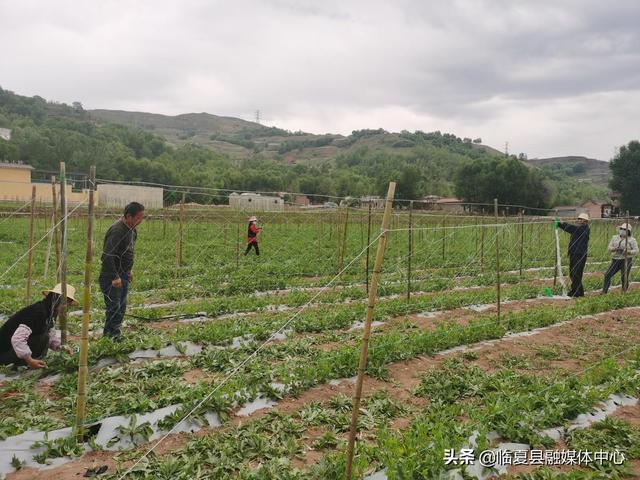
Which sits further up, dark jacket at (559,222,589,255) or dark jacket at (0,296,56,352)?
dark jacket at (559,222,589,255)

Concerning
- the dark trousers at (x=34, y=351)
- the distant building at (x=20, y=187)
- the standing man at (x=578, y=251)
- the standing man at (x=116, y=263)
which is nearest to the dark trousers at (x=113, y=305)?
the standing man at (x=116, y=263)

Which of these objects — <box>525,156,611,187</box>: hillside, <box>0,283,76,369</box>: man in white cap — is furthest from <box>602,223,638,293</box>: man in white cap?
<box>525,156,611,187</box>: hillside

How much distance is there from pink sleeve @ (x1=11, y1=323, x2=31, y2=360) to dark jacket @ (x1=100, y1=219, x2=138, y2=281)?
1199 millimetres

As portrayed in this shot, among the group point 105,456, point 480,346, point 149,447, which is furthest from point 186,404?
Result: point 480,346

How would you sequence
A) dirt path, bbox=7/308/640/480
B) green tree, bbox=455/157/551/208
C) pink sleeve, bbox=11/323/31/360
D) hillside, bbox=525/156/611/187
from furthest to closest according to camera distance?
hillside, bbox=525/156/611/187, green tree, bbox=455/157/551/208, pink sleeve, bbox=11/323/31/360, dirt path, bbox=7/308/640/480

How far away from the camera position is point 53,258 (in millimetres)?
14539

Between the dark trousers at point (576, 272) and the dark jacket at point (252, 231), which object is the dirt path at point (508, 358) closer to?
the dark trousers at point (576, 272)

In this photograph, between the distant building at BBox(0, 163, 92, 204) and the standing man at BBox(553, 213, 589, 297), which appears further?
the distant building at BBox(0, 163, 92, 204)

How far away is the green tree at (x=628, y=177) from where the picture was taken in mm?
53188

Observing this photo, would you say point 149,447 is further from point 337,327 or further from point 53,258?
point 53,258

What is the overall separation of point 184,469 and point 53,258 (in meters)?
13.1

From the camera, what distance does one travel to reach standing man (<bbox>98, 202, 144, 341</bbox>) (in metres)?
6.13

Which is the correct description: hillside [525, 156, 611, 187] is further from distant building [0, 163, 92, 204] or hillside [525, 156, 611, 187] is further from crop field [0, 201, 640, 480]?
crop field [0, 201, 640, 480]

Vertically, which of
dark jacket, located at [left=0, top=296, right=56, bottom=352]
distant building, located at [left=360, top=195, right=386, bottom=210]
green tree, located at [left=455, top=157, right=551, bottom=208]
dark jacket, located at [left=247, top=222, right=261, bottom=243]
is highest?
green tree, located at [left=455, top=157, right=551, bottom=208]
